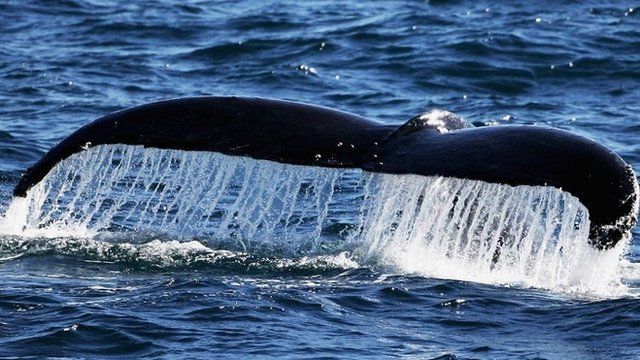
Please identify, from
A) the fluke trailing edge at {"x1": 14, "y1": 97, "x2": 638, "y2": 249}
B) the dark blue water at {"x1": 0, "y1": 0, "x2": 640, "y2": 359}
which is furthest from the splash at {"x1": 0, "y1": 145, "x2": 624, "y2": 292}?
the dark blue water at {"x1": 0, "y1": 0, "x2": 640, "y2": 359}

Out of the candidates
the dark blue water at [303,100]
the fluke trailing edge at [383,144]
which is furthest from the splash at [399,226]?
the dark blue water at [303,100]

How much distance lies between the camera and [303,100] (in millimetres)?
17031

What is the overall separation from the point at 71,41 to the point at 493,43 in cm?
579

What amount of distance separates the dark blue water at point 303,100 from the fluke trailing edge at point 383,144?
36.5 inches

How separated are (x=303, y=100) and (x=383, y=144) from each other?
382 inches

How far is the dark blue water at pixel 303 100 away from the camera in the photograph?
7535 mm

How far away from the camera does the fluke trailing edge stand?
6496 mm

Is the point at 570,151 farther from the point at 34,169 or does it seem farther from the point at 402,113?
the point at 402,113

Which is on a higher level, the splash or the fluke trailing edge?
the fluke trailing edge

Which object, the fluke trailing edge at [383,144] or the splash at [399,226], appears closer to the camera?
the fluke trailing edge at [383,144]

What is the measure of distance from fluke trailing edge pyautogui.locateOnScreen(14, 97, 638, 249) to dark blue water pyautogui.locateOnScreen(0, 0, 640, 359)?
93cm

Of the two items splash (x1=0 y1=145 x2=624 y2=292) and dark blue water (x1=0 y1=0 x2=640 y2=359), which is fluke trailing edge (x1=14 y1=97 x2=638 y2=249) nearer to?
splash (x1=0 y1=145 x2=624 y2=292)

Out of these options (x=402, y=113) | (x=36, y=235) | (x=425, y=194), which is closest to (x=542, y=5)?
(x=402, y=113)

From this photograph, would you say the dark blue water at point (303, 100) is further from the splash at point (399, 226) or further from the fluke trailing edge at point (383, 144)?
the fluke trailing edge at point (383, 144)
